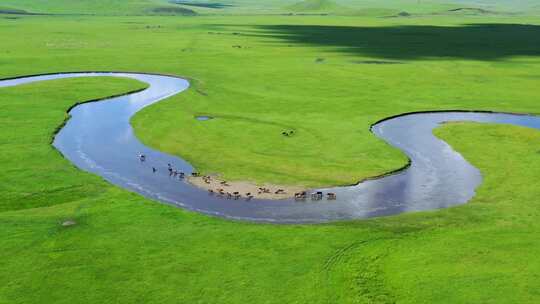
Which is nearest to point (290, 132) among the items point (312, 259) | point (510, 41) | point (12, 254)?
point (312, 259)

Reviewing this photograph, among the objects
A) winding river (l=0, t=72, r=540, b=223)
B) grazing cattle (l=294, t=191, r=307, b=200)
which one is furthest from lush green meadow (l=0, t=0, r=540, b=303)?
grazing cattle (l=294, t=191, r=307, b=200)


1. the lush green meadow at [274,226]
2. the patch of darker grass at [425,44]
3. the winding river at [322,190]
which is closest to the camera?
the lush green meadow at [274,226]

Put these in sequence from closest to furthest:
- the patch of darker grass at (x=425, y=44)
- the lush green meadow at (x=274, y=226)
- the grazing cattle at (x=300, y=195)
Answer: the lush green meadow at (x=274, y=226) → the grazing cattle at (x=300, y=195) → the patch of darker grass at (x=425, y=44)

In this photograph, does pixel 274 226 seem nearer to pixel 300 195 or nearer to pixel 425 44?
pixel 300 195

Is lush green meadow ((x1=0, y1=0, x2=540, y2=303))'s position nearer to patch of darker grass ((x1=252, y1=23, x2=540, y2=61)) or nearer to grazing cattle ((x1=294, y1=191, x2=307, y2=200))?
grazing cattle ((x1=294, y1=191, x2=307, y2=200))

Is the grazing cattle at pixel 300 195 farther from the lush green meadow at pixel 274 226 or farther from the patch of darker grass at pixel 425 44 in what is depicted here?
the patch of darker grass at pixel 425 44

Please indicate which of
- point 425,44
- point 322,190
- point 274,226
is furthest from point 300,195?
point 425,44

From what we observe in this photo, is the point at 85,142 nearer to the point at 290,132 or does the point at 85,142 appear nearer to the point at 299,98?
the point at 290,132

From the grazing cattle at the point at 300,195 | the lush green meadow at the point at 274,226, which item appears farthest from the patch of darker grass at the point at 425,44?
the grazing cattle at the point at 300,195
